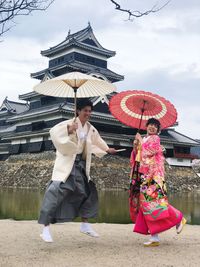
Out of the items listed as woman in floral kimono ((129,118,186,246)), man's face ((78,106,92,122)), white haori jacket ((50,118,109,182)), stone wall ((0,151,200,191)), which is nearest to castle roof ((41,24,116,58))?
stone wall ((0,151,200,191))

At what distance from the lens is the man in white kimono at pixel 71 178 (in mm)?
4230

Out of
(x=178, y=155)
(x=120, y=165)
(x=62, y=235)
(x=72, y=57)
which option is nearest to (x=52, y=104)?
(x=72, y=57)

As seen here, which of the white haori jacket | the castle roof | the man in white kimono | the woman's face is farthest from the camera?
the castle roof

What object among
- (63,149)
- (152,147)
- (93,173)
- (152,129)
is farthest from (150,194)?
(93,173)

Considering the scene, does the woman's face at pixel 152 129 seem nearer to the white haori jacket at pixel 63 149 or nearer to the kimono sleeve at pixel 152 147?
the kimono sleeve at pixel 152 147

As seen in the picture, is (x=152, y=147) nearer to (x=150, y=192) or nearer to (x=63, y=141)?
(x=150, y=192)

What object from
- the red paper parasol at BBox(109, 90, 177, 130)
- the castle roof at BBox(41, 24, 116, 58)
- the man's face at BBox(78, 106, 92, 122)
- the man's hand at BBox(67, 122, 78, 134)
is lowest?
the man's hand at BBox(67, 122, 78, 134)

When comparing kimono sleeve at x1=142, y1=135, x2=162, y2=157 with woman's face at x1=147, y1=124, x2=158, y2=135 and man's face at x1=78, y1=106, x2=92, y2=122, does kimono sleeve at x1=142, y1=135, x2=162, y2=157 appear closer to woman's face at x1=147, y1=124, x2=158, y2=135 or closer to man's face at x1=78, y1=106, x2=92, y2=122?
woman's face at x1=147, y1=124, x2=158, y2=135

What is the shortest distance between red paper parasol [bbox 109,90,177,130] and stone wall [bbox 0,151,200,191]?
14297mm

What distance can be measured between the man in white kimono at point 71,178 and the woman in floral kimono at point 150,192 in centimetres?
57

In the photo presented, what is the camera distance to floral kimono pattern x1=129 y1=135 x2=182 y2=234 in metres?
4.41

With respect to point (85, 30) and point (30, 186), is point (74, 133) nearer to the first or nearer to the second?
point (30, 186)

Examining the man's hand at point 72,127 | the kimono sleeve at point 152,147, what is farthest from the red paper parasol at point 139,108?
the man's hand at point 72,127

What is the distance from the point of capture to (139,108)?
16.8ft
